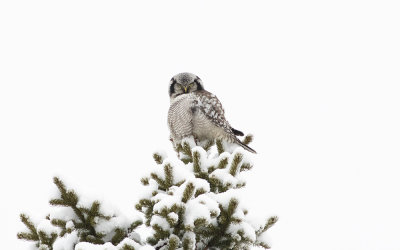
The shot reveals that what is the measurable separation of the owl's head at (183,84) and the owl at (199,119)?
0.29 metres

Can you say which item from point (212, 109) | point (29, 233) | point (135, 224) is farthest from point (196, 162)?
point (212, 109)

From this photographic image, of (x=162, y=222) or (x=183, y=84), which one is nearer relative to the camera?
(x=162, y=222)

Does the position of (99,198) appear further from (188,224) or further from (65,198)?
(188,224)

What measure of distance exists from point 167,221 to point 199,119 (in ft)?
12.2

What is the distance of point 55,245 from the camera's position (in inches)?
111

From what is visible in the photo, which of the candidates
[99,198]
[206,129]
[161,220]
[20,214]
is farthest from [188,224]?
[206,129]

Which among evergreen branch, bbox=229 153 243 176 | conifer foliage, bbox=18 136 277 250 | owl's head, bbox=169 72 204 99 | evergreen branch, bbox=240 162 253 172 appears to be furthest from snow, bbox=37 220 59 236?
owl's head, bbox=169 72 204 99

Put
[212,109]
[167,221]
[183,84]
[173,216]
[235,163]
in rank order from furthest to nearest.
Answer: [183,84], [212,109], [235,163], [167,221], [173,216]

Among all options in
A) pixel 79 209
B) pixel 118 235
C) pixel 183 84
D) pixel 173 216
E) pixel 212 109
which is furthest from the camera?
pixel 183 84

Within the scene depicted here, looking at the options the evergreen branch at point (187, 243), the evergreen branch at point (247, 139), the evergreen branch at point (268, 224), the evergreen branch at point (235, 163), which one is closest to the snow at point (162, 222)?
the evergreen branch at point (187, 243)

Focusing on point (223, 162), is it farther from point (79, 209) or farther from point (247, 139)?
point (247, 139)

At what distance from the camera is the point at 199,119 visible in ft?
20.7

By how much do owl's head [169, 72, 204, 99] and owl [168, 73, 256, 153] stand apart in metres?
0.29

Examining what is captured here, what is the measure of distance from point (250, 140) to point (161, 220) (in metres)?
3.05
